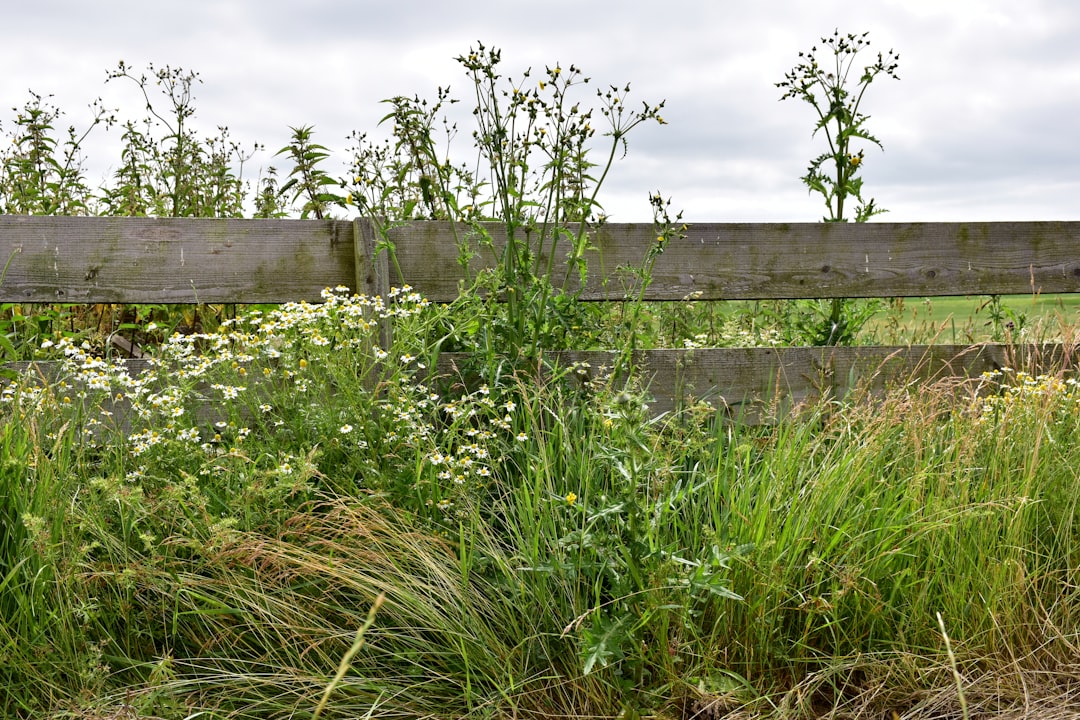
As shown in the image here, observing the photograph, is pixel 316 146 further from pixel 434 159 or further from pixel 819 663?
pixel 819 663

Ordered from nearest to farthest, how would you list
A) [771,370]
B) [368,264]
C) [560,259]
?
[368,264]
[560,259]
[771,370]

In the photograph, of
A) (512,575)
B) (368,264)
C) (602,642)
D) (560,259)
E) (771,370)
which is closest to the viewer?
(602,642)

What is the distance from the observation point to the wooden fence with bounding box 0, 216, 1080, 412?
4.06 meters

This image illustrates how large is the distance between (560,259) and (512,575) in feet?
7.11

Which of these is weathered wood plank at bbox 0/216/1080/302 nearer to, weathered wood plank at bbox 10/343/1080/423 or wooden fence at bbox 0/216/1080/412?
wooden fence at bbox 0/216/1080/412

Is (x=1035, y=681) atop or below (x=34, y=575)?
below

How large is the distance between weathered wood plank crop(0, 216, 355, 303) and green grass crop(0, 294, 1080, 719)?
116 centimetres

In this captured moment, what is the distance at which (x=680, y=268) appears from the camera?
4.46 meters

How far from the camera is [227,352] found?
3072 millimetres

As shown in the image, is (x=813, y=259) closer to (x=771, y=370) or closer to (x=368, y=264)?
(x=771, y=370)

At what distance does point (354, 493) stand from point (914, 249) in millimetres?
3331

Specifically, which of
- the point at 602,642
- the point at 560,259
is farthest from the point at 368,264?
the point at 602,642

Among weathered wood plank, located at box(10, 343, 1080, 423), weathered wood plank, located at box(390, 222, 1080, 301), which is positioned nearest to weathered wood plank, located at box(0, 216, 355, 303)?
weathered wood plank, located at box(390, 222, 1080, 301)

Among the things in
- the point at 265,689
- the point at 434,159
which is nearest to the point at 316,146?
the point at 434,159
